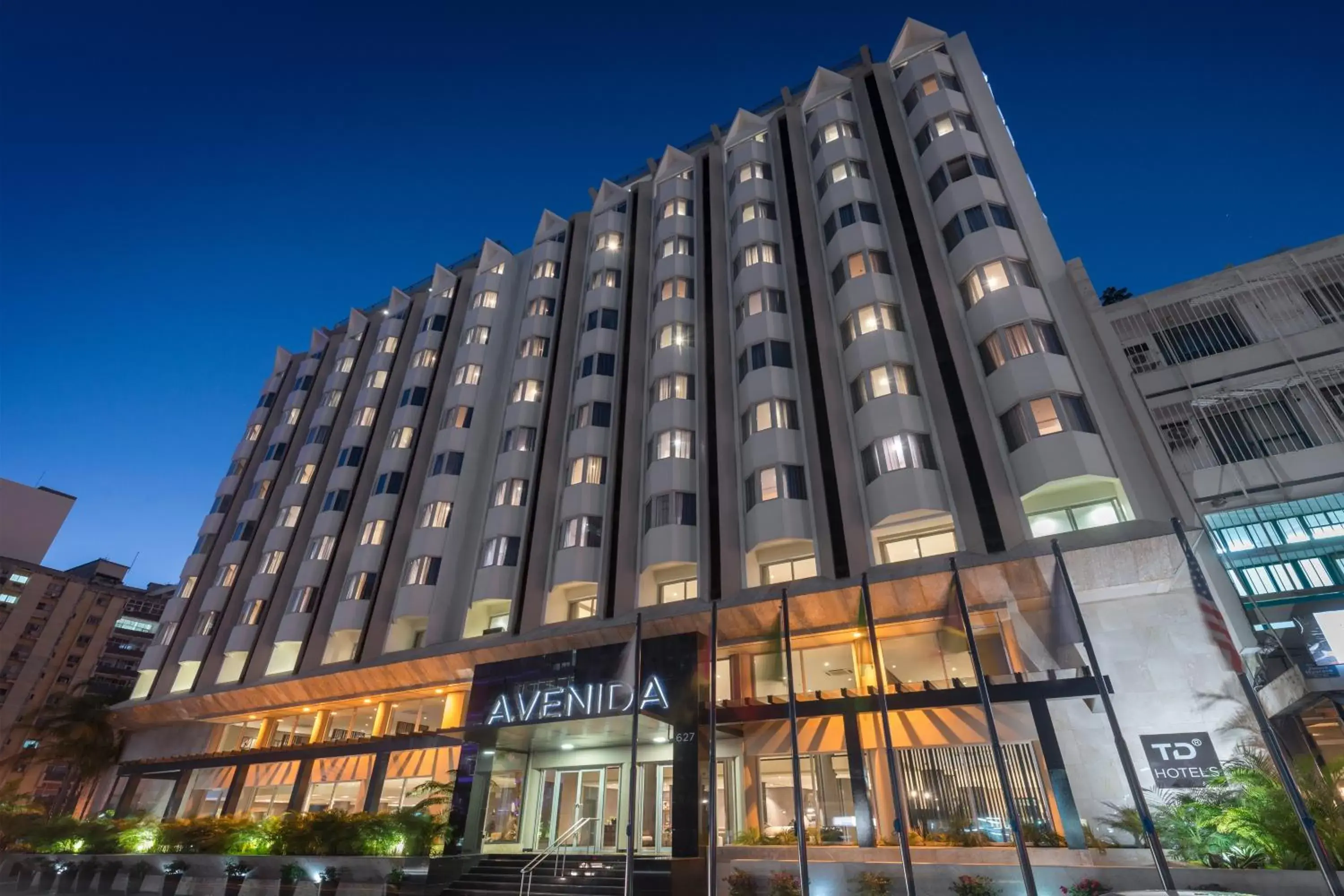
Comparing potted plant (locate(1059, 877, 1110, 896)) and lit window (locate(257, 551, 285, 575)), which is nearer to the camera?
potted plant (locate(1059, 877, 1110, 896))

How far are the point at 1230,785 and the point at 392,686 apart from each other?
1284 inches

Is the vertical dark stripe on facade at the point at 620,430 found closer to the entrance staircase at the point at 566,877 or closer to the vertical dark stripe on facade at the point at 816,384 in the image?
the vertical dark stripe on facade at the point at 816,384

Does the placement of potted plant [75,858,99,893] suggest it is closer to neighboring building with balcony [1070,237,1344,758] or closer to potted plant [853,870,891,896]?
potted plant [853,870,891,896]

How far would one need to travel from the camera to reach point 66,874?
30500 mm

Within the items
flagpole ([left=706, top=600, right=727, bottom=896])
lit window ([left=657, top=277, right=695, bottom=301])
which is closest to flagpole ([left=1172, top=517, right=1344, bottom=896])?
Result: flagpole ([left=706, top=600, right=727, bottom=896])

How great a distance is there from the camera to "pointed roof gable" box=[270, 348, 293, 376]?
60.8 m

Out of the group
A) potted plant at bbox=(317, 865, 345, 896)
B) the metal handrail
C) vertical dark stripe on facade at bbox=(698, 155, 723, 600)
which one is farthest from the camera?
vertical dark stripe on facade at bbox=(698, 155, 723, 600)

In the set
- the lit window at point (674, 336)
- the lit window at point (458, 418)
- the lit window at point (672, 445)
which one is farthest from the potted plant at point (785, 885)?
the lit window at point (458, 418)

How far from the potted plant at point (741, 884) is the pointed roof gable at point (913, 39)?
129ft

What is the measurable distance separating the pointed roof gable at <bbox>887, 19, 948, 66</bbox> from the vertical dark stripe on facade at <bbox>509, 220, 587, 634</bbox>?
2214cm

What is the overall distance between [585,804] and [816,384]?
19796mm

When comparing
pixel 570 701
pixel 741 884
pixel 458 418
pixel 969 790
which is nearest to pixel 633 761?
pixel 741 884

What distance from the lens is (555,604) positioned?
99.1 ft

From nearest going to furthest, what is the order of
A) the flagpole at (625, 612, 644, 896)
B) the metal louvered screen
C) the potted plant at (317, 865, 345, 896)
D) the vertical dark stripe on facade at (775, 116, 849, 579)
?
the flagpole at (625, 612, 644, 896), the metal louvered screen, the potted plant at (317, 865, 345, 896), the vertical dark stripe on facade at (775, 116, 849, 579)
